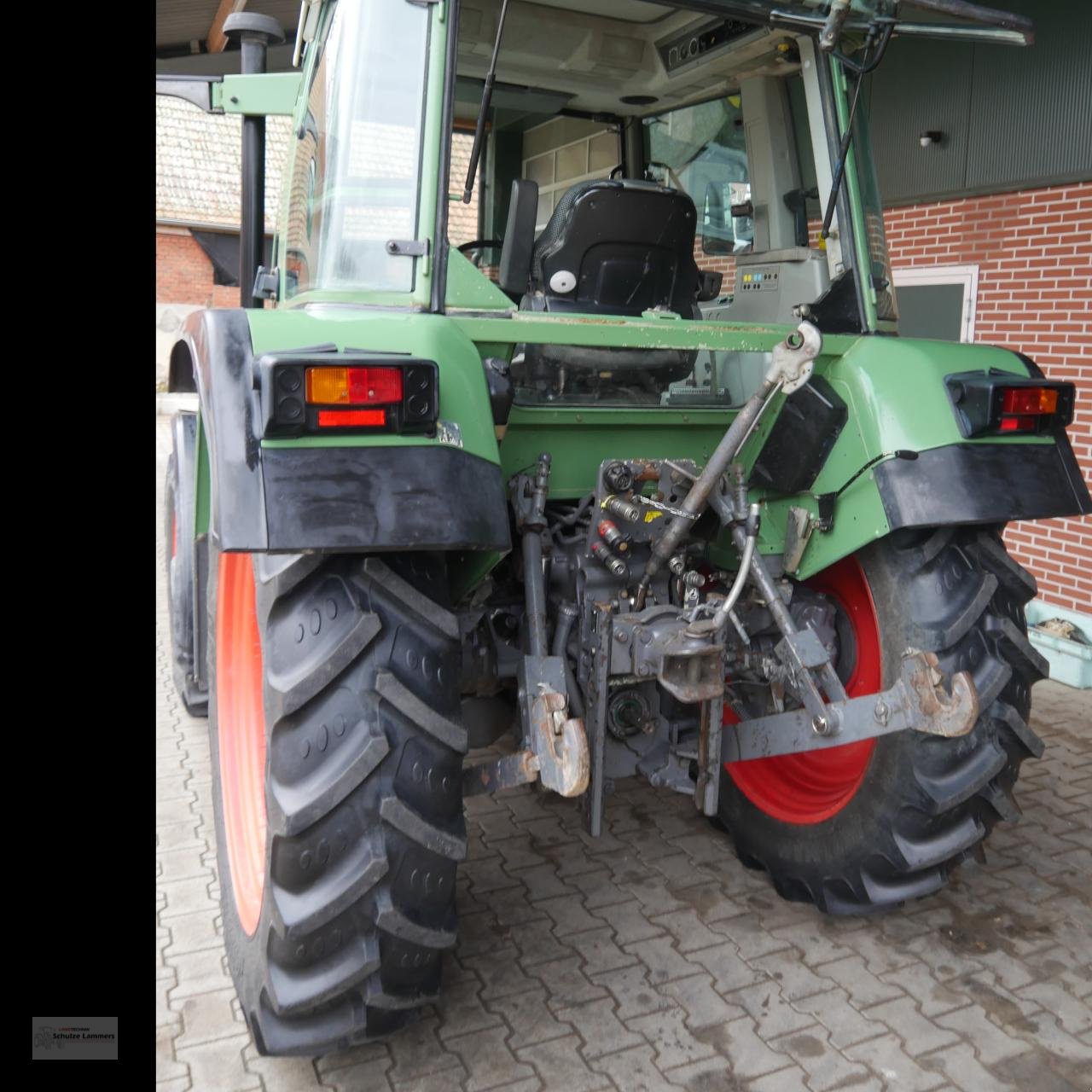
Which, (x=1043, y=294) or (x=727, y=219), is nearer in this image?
(x=727, y=219)

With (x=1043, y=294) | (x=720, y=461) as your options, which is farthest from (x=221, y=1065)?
(x=1043, y=294)

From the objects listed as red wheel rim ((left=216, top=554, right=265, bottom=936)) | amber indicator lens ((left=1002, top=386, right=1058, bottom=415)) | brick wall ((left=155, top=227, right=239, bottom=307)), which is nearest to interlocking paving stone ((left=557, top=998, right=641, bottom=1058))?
red wheel rim ((left=216, top=554, right=265, bottom=936))

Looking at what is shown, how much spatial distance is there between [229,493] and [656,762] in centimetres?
148

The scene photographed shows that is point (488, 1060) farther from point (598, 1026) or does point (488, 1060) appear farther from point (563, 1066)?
point (598, 1026)

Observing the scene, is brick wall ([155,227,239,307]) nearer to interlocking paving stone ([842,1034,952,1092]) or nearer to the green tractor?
the green tractor

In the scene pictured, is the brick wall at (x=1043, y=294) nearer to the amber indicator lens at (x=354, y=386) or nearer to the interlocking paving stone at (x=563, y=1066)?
the interlocking paving stone at (x=563, y=1066)

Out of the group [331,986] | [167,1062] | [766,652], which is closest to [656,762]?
[766,652]

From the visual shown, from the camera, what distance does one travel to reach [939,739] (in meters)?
2.60

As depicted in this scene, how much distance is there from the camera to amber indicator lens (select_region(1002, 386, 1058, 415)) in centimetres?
253

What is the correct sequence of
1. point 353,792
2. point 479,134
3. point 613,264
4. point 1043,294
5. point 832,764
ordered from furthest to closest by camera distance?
point 1043,294
point 832,764
point 613,264
point 479,134
point 353,792

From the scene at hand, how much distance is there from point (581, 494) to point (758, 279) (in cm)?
105

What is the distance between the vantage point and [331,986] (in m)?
2.07

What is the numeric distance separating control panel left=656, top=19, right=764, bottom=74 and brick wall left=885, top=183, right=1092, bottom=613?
10.3ft
